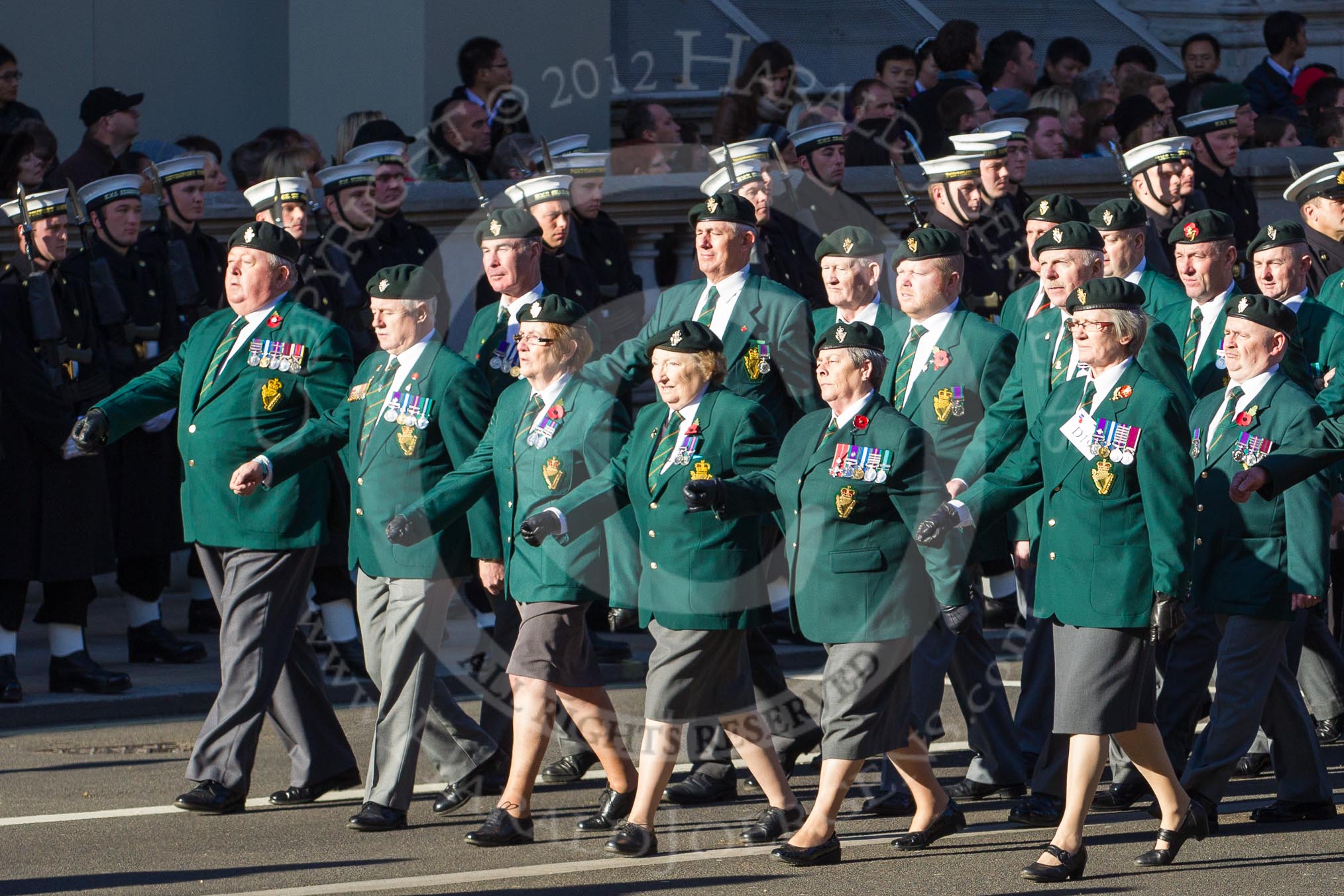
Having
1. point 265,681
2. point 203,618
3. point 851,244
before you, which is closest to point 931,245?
point 851,244

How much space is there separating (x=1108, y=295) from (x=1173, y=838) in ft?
5.54

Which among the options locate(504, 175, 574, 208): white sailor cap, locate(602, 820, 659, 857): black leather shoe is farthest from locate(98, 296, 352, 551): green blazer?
locate(504, 175, 574, 208): white sailor cap

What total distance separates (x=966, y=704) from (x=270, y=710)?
2465 millimetres

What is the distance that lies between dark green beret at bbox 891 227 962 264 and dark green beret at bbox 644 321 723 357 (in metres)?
1.30

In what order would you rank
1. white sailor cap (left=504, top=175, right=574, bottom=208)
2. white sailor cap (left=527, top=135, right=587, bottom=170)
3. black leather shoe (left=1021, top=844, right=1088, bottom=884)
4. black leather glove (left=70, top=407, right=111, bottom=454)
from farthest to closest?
white sailor cap (left=527, top=135, right=587, bottom=170) < white sailor cap (left=504, top=175, right=574, bottom=208) < black leather glove (left=70, top=407, right=111, bottom=454) < black leather shoe (left=1021, top=844, right=1088, bottom=884)

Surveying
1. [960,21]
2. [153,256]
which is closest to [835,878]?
[153,256]

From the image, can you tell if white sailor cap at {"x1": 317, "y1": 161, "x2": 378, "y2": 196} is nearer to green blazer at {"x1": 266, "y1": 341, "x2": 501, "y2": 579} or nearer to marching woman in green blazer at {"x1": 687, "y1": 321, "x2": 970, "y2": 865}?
green blazer at {"x1": 266, "y1": 341, "x2": 501, "y2": 579}

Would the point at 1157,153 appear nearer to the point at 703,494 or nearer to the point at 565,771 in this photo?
the point at 565,771

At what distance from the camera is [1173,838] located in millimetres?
7930

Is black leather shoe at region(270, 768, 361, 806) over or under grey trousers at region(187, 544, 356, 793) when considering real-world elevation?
under

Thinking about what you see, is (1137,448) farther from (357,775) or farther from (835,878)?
(357,775)

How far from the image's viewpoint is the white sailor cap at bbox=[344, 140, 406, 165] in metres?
12.5

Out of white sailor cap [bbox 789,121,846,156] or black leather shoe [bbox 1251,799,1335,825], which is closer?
black leather shoe [bbox 1251,799,1335,825]

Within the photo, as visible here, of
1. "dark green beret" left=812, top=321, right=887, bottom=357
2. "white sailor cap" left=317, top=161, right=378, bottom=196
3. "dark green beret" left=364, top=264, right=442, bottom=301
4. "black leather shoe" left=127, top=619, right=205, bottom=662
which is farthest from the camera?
"white sailor cap" left=317, top=161, right=378, bottom=196
